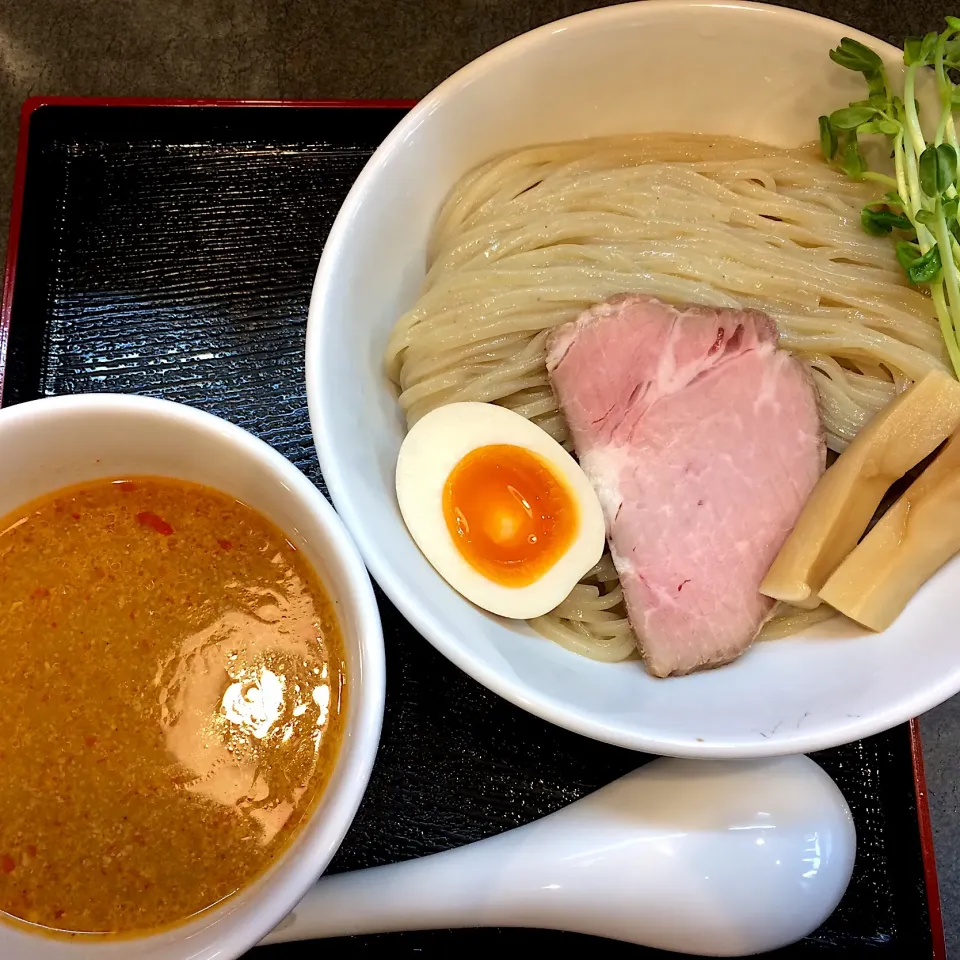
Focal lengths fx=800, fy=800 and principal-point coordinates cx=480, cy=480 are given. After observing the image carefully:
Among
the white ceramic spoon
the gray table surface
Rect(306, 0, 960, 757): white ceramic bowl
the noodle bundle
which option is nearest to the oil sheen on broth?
Rect(306, 0, 960, 757): white ceramic bowl

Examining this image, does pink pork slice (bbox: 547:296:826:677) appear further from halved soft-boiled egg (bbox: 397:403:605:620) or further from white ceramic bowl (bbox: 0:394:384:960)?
white ceramic bowl (bbox: 0:394:384:960)

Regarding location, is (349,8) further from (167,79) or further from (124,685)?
(124,685)

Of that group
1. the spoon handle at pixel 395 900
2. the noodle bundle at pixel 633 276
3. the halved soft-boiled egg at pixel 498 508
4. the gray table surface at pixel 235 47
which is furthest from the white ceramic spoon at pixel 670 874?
the gray table surface at pixel 235 47

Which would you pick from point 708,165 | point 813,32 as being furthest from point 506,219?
point 813,32

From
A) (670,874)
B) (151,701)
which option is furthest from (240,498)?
(670,874)

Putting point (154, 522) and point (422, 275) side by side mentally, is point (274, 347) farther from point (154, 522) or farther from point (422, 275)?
point (154, 522)
